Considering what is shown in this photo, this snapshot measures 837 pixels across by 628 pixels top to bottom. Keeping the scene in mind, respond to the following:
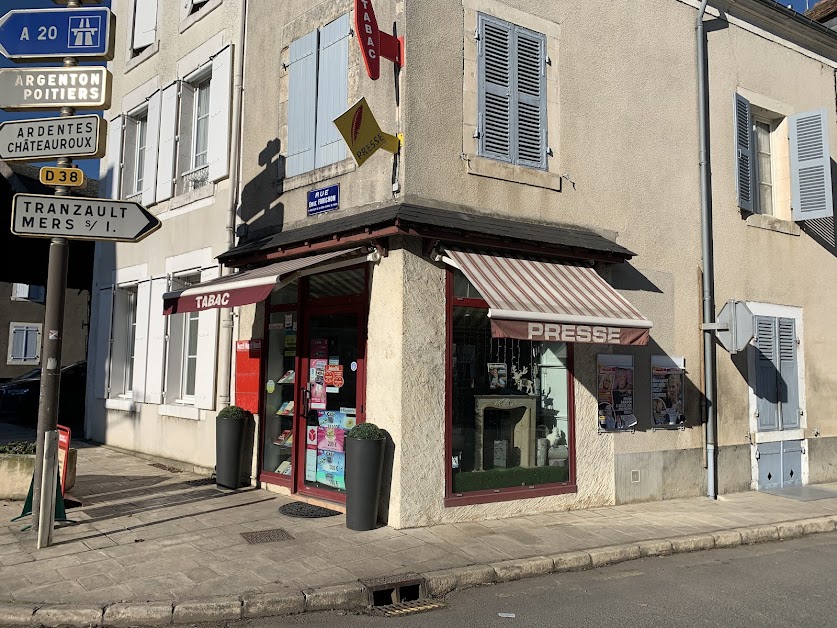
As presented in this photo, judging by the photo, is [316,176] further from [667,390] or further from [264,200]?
[667,390]

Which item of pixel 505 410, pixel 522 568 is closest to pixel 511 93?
pixel 505 410

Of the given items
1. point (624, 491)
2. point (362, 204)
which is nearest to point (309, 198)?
point (362, 204)

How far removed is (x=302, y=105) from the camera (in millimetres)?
9055

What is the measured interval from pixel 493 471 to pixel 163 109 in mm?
8033

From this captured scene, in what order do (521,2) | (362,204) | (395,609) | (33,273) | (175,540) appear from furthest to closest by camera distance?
(33,273)
(521,2)
(362,204)
(175,540)
(395,609)

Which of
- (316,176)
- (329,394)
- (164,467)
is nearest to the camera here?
(329,394)

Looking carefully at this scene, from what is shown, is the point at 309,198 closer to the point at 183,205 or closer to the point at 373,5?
the point at 373,5

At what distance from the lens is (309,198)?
877 cm

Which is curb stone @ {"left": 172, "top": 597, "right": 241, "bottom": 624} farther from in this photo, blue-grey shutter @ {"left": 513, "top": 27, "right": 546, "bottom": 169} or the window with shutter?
blue-grey shutter @ {"left": 513, "top": 27, "right": 546, "bottom": 169}

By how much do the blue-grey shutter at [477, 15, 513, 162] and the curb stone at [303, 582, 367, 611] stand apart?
16.4ft

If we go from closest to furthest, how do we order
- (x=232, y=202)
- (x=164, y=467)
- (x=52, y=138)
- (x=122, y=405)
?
1. (x=52, y=138)
2. (x=232, y=202)
3. (x=164, y=467)
4. (x=122, y=405)

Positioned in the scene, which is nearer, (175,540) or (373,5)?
(175,540)

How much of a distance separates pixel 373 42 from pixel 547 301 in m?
3.28

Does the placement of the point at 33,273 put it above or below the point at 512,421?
above
